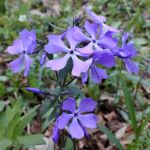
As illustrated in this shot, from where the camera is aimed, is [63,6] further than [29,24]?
Yes

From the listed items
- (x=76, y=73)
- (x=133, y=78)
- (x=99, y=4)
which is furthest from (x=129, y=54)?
(x=99, y=4)

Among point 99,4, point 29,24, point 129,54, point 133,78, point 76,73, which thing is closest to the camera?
point 76,73

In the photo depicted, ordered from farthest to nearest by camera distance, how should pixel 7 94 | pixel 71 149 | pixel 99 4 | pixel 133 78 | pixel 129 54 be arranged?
pixel 99 4 → pixel 7 94 → pixel 133 78 → pixel 71 149 → pixel 129 54

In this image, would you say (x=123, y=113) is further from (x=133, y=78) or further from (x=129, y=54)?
(x=129, y=54)

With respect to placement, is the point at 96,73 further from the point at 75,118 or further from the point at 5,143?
the point at 5,143

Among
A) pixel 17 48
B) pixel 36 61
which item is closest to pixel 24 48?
pixel 17 48

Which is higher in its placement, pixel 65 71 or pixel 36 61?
pixel 65 71

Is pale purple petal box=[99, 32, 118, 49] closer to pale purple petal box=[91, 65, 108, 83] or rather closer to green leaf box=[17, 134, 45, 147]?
pale purple petal box=[91, 65, 108, 83]

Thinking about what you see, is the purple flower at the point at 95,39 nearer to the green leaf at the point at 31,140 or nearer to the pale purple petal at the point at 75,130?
the pale purple petal at the point at 75,130
